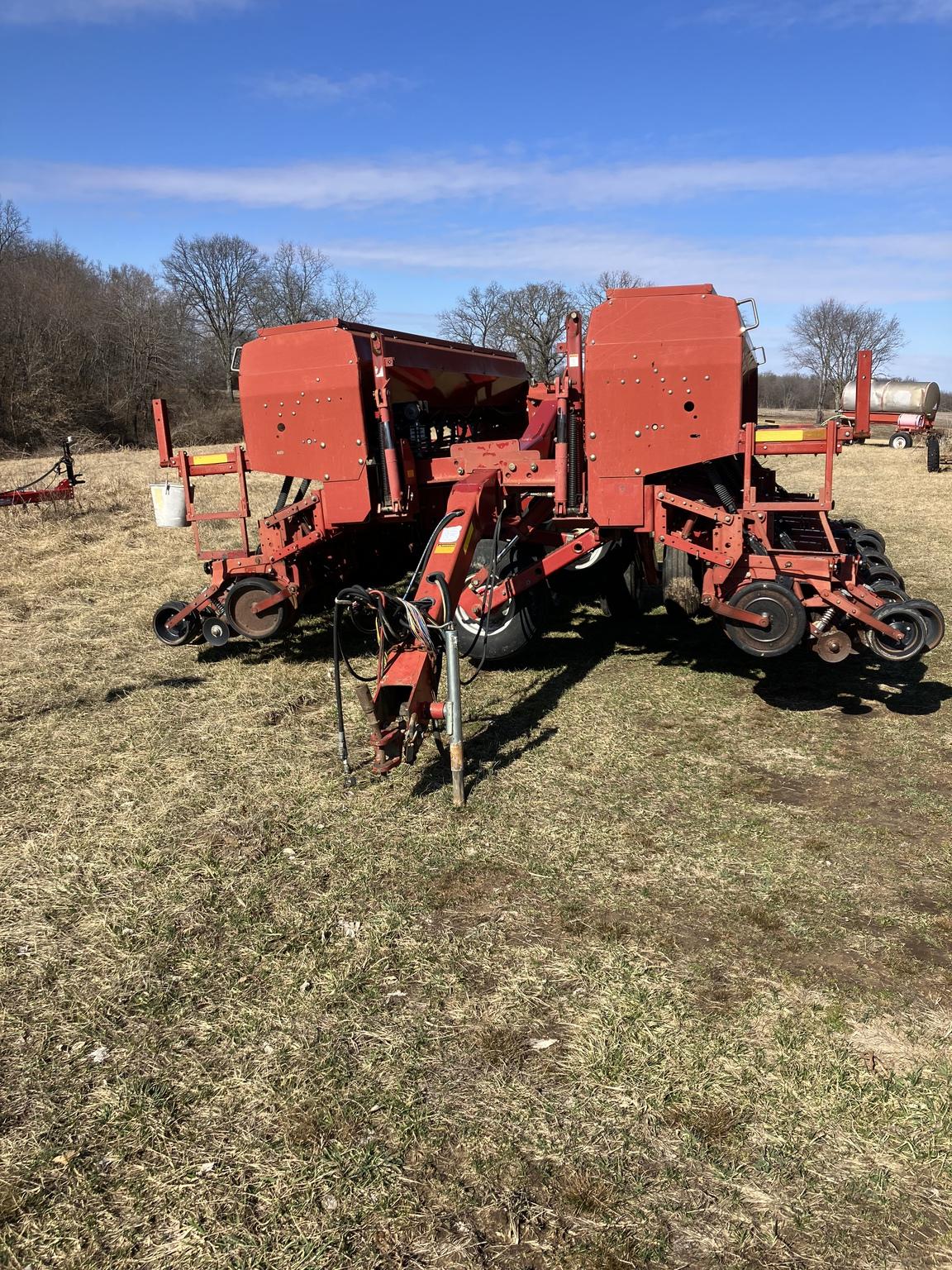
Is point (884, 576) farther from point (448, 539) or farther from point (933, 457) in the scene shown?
point (933, 457)

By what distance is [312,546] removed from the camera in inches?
283

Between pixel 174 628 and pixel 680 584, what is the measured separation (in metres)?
4.27

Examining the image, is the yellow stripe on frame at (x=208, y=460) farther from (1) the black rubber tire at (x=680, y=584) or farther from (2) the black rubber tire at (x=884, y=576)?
(2) the black rubber tire at (x=884, y=576)

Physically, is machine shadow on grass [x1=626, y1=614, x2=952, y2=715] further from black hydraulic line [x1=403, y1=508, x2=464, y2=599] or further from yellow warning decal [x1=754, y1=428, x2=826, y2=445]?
black hydraulic line [x1=403, y1=508, x2=464, y2=599]

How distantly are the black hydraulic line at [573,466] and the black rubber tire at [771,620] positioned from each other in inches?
50.6

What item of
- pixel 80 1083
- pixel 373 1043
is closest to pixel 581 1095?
pixel 373 1043

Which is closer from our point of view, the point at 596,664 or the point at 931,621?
the point at 931,621

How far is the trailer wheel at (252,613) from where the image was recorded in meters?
6.75

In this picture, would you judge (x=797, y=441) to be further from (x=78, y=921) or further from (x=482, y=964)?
(x=78, y=921)

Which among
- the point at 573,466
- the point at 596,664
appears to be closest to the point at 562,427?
the point at 573,466

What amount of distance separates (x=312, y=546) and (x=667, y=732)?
325 centimetres

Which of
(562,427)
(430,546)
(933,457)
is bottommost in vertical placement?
(933,457)

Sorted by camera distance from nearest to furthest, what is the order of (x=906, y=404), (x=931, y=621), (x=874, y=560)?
(x=931, y=621)
(x=874, y=560)
(x=906, y=404)

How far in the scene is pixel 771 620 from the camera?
5.15 m
